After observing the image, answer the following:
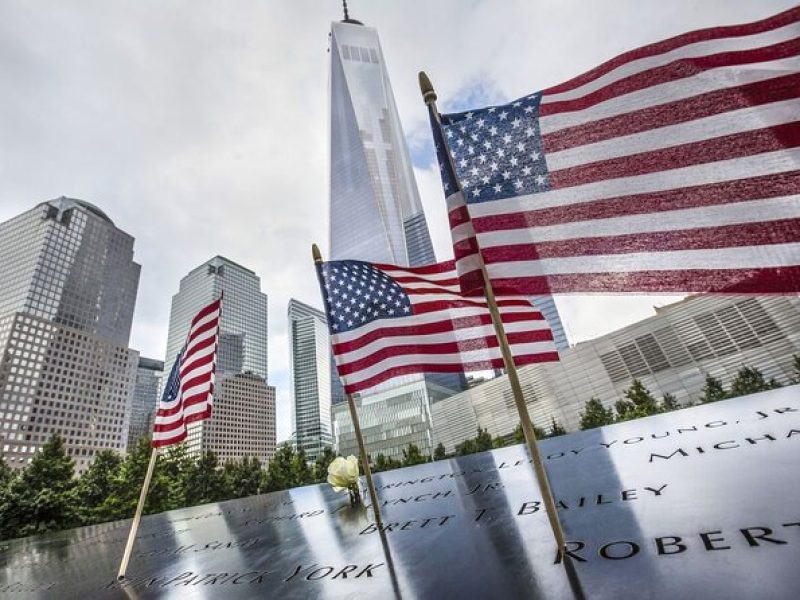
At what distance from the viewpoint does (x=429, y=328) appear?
6988 mm

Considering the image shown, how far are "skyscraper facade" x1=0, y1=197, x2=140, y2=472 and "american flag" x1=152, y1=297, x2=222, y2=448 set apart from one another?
139743 millimetres

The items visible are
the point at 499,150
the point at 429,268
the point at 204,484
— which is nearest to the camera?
the point at 499,150

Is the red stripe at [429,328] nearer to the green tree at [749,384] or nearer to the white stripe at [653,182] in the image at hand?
the white stripe at [653,182]

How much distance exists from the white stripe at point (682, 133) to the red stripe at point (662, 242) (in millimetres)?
1023

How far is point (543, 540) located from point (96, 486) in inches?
1940

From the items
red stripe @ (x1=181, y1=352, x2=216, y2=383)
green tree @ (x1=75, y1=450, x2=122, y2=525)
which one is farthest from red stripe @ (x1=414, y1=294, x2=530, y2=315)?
green tree @ (x1=75, y1=450, x2=122, y2=525)

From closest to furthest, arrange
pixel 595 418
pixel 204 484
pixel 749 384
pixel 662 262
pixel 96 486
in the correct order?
pixel 662 262 < pixel 96 486 < pixel 204 484 < pixel 749 384 < pixel 595 418

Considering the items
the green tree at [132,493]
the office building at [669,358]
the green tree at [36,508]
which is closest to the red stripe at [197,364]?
the green tree at [36,508]

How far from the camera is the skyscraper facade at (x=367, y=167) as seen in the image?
15675 cm

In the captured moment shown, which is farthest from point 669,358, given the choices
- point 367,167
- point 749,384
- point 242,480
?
point 367,167

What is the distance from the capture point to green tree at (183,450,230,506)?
138 ft

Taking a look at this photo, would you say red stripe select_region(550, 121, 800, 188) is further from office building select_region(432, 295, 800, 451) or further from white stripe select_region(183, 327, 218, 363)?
office building select_region(432, 295, 800, 451)

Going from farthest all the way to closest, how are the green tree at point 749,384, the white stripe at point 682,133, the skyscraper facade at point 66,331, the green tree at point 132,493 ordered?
the skyscraper facade at point 66,331 → the green tree at point 749,384 → the green tree at point 132,493 → the white stripe at point 682,133

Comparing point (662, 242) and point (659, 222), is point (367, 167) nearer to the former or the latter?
point (659, 222)
